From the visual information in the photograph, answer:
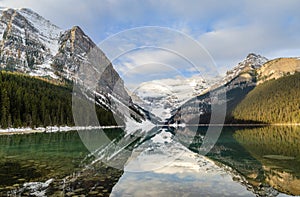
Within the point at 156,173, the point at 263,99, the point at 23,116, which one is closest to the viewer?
the point at 156,173

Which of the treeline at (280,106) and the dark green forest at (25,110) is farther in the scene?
the treeline at (280,106)

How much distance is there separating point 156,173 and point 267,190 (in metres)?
6.86

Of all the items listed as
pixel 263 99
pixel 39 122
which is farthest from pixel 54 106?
pixel 263 99

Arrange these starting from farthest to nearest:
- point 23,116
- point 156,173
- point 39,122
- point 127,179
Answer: point 39,122, point 23,116, point 156,173, point 127,179

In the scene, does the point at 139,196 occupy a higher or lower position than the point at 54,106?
lower

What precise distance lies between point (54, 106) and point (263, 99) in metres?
150

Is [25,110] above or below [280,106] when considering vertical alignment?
below

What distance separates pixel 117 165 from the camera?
68.3ft

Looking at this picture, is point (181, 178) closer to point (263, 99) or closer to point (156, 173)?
point (156, 173)

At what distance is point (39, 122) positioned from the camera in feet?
282

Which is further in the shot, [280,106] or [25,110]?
[280,106]

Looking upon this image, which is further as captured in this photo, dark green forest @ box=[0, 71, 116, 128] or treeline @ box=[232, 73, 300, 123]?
treeline @ box=[232, 73, 300, 123]

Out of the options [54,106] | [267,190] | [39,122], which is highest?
[54,106]

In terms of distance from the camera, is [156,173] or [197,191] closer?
[197,191]
